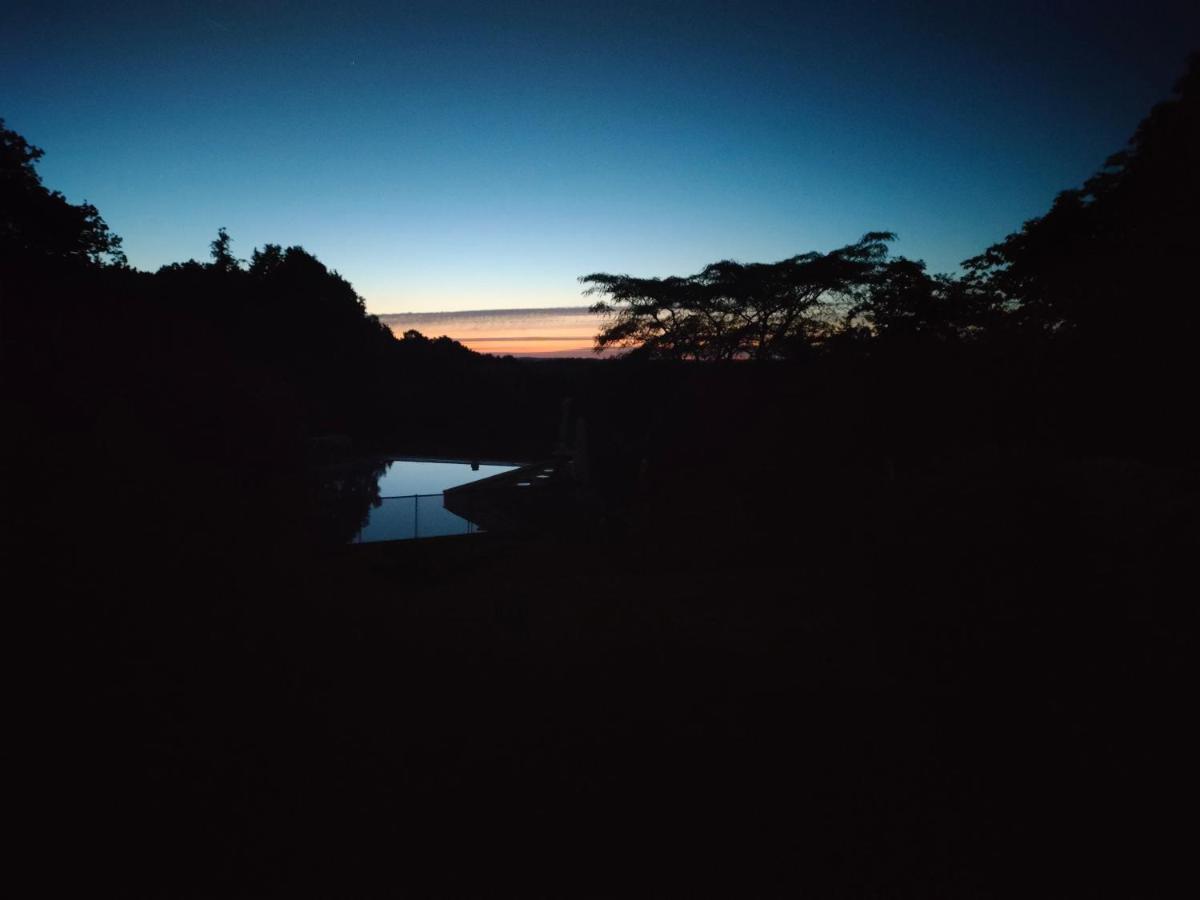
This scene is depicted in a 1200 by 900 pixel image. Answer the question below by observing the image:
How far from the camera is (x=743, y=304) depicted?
34.8 meters

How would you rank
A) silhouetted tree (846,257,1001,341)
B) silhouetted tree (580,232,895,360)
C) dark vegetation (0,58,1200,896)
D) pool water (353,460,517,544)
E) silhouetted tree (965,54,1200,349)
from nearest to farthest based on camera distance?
dark vegetation (0,58,1200,896) < silhouetted tree (965,54,1200,349) < pool water (353,460,517,544) < silhouetted tree (846,257,1001,341) < silhouetted tree (580,232,895,360)

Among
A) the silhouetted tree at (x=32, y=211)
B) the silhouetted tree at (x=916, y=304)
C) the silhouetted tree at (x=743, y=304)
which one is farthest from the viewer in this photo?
the silhouetted tree at (x=743, y=304)

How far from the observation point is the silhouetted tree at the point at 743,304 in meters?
33.8

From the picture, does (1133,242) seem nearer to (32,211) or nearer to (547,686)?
(547,686)

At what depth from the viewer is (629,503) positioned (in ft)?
50.6

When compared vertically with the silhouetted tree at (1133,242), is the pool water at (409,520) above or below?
below

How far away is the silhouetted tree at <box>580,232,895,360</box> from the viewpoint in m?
33.8

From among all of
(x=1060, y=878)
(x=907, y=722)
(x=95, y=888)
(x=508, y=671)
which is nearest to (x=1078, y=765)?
(x=1060, y=878)

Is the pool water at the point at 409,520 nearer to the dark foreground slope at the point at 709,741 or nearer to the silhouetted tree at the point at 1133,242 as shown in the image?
the dark foreground slope at the point at 709,741

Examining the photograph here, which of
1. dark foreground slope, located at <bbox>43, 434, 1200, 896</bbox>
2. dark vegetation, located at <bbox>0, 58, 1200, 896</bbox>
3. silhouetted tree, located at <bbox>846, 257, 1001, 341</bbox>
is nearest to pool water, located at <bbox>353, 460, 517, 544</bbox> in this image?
dark vegetation, located at <bbox>0, 58, 1200, 896</bbox>

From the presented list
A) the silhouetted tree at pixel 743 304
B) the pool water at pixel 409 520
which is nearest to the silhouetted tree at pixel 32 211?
the pool water at pixel 409 520

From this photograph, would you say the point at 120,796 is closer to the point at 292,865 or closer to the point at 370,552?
the point at 292,865

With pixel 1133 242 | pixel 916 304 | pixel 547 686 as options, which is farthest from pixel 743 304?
pixel 547 686

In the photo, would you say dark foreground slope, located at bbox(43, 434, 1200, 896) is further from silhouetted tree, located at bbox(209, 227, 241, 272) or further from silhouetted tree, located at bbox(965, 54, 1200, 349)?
silhouetted tree, located at bbox(209, 227, 241, 272)
